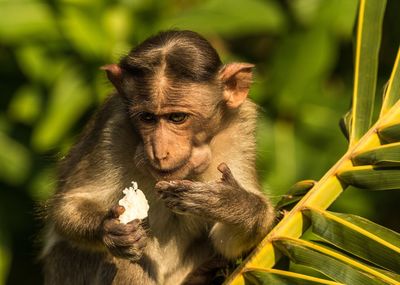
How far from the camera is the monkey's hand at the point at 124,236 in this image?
17.4ft

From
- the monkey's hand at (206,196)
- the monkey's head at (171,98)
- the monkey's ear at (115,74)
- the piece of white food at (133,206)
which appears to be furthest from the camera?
the monkey's ear at (115,74)

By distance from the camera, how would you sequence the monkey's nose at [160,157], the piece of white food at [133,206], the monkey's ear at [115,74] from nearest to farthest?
the piece of white food at [133,206] < the monkey's nose at [160,157] < the monkey's ear at [115,74]

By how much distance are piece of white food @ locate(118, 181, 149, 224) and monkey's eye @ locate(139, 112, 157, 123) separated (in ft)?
1.56

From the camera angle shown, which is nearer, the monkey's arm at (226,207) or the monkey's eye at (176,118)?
the monkey's arm at (226,207)

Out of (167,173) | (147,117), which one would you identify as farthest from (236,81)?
(167,173)

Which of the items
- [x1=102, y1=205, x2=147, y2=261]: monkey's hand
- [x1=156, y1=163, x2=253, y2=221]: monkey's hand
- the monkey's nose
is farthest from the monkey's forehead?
[x1=102, y1=205, x2=147, y2=261]: monkey's hand

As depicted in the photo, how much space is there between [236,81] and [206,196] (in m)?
1.03

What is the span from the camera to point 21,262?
1116 centimetres

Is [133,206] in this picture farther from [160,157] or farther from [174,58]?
[174,58]

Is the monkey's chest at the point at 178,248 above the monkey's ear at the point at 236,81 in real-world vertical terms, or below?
below

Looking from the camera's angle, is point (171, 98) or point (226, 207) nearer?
point (226, 207)

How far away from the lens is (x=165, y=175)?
551 centimetres

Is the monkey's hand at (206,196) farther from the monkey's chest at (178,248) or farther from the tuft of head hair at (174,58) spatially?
the monkey's chest at (178,248)

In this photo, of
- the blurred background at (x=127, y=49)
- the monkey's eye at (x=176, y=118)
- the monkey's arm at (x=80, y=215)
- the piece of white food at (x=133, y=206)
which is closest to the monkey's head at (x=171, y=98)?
the monkey's eye at (x=176, y=118)
